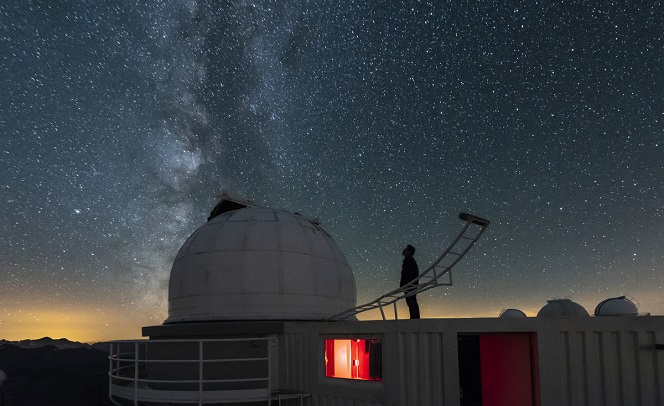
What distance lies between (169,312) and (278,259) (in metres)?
3.99

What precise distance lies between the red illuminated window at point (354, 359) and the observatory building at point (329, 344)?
24 mm

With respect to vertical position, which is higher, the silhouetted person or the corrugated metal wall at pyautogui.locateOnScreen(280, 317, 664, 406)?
the silhouetted person

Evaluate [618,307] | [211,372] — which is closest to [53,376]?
[211,372]

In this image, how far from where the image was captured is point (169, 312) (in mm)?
14797

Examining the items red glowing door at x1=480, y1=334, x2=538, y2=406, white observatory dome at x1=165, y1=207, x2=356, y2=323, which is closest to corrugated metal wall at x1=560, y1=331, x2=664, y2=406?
red glowing door at x1=480, y1=334, x2=538, y2=406

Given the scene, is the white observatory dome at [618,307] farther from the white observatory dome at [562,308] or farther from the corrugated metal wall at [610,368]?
the corrugated metal wall at [610,368]

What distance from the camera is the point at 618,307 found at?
31000mm

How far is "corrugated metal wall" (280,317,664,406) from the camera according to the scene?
25.3 feet

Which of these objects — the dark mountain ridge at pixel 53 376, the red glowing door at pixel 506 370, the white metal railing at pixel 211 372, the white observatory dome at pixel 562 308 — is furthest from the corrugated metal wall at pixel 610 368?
the white observatory dome at pixel 562 308

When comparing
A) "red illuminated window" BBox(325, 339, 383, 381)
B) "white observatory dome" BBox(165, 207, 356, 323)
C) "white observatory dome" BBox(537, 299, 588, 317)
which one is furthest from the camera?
"white observatory dome" BBox(537, 299, 588, 317)

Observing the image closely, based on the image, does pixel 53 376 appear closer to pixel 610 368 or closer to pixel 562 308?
pixel 562 308

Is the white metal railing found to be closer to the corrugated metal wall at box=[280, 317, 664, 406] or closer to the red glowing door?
the corrugated metal wall at box=[280, 317, 664, 406]

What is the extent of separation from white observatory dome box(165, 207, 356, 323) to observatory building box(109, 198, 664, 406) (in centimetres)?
4

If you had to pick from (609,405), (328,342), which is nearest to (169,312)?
(328,342)
